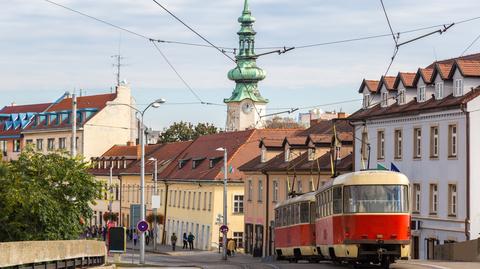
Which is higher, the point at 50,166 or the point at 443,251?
the point at 50,166

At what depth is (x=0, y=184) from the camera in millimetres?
49375

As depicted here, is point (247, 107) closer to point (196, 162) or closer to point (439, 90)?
point (196, 162)

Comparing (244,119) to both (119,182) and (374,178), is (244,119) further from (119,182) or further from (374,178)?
(374,178)

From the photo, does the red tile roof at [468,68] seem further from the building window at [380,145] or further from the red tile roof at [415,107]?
the building window at [380,145]

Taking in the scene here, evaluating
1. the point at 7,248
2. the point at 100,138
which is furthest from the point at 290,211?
the point at 100,138

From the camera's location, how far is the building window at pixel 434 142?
63344 mm

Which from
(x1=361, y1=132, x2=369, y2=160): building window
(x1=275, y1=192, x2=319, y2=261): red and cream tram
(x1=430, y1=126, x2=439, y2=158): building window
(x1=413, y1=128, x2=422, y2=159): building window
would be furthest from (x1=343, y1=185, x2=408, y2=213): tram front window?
(x1=361, y1=132, x2=369, y2=160): building window

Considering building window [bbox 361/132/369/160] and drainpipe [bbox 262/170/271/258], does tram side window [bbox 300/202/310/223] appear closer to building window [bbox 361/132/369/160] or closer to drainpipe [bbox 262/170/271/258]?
building window [bbox 361/132/369/160]

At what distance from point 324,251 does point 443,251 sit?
34.6 ft

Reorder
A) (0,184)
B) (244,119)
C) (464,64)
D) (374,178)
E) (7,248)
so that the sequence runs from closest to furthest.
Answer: (7,248)
(374,178)
(0,184)
(464,64)
(244,119)

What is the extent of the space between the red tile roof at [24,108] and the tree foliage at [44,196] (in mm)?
119227

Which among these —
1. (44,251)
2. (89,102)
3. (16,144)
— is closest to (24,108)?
(16,144)

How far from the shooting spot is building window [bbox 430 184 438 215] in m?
63.1

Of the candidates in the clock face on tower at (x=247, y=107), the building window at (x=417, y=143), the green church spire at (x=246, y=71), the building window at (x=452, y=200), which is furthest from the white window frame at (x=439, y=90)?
the clock face on tower at (x=247, y=107)
